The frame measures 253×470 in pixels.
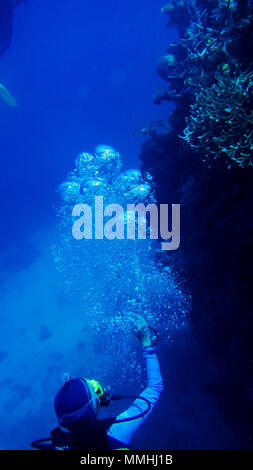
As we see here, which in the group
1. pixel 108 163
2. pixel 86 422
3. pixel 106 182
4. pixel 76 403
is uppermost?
pixel 108 163

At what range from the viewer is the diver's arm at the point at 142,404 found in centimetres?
225

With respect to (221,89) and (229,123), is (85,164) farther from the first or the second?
(229,123)

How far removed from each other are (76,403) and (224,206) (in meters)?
3.68

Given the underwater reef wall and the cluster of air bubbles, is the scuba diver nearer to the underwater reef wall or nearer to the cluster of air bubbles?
the underwater reef wall

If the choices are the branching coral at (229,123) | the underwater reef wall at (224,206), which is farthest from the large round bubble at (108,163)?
the branching coral at (229,123)

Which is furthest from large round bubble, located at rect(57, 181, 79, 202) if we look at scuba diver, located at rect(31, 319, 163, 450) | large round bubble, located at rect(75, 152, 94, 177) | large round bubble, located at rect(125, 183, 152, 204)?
scuba diver, located at rect(31, 319, 163, 450)

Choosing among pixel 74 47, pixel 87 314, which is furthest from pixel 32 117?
pixel 87 314

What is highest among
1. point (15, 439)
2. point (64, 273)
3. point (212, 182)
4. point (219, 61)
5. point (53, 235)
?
point (53, 235)

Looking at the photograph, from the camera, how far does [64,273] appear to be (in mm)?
22969

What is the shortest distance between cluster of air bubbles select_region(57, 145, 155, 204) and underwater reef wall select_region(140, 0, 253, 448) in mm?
2242

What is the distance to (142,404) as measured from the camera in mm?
2584

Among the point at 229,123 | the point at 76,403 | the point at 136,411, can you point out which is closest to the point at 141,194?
the point at 229,123

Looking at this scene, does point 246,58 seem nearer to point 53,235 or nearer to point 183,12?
point 183,12
